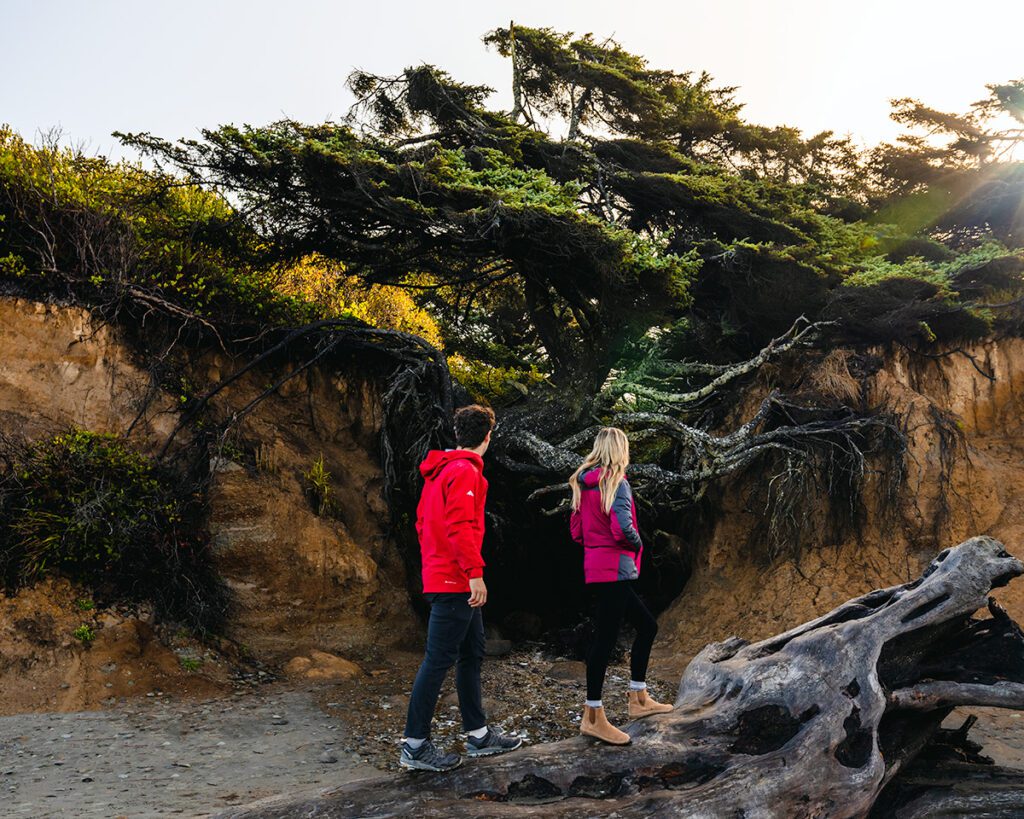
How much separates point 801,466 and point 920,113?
287 inches

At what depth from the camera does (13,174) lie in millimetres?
9055

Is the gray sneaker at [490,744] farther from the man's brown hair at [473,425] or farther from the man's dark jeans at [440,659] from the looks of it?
the man's brown hair at [473,425]

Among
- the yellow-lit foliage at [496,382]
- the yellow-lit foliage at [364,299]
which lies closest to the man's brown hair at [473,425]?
the yellow-lit foliage at [496,382]

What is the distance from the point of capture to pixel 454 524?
4633 millimetres

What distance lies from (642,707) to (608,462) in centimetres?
171

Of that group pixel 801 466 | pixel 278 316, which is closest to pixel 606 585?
pixel 801 466

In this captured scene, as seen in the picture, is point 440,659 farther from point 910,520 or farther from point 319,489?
point 910,520

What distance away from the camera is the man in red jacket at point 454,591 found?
457 cm

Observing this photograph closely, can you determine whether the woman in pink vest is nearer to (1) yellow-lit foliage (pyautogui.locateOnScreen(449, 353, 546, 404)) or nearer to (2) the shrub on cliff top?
(2) the shrub on cliff top

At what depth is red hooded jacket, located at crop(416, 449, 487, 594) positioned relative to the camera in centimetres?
461

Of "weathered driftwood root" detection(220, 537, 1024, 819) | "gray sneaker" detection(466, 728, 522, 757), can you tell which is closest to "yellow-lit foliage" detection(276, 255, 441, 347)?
"gray sneaker" detection(466, 728, 522, 757)

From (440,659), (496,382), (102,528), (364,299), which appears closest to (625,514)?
(440,659)

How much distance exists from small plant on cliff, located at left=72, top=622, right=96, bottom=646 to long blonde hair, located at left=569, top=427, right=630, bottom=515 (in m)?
5.83

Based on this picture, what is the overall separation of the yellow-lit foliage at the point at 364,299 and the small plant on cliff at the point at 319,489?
318 centimetres
